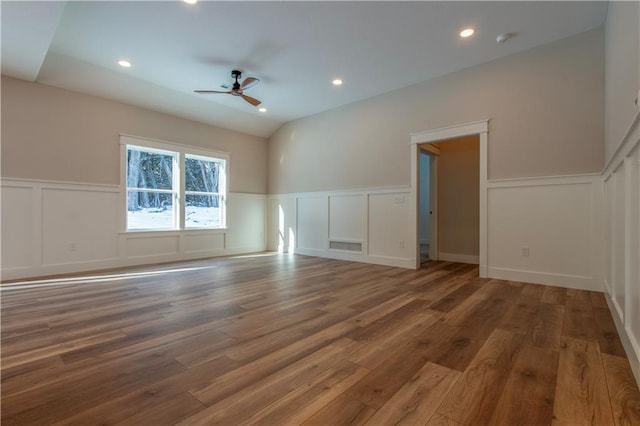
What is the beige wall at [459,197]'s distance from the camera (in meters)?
5.29

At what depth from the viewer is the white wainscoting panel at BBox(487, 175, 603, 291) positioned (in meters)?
3.36

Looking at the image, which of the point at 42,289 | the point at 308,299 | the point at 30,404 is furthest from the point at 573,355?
the point at 42,289

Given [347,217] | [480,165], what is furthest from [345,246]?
[480,165]

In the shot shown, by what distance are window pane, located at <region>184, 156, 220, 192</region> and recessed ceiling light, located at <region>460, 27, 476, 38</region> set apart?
5049 mm

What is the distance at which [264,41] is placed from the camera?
353 cm

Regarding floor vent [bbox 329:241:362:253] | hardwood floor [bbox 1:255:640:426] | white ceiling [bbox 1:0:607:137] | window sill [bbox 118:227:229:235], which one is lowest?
hardwood floor [bbox 1:255:640:426]

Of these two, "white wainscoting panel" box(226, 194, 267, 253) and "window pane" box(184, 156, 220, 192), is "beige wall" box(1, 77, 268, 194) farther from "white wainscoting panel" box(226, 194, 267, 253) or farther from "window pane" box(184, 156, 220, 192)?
"white wainscoting panel" box(226, 194, 267, 253)

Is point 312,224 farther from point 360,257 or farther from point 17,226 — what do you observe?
point 17,226

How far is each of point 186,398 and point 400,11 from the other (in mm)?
3704

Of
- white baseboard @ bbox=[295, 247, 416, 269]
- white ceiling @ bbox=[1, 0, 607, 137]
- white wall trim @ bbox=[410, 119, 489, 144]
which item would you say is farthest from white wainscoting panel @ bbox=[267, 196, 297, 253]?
white wall trim @ bbox=[410, 119, 489, 144]

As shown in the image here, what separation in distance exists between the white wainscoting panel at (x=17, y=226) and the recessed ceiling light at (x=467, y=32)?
606 cm

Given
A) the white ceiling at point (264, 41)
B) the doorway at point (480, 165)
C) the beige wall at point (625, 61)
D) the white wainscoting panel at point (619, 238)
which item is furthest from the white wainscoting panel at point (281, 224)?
the beige wall at point (625, 61)

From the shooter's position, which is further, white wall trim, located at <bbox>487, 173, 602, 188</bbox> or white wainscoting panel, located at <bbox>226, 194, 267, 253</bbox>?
white wainscoting panel, located at <bbox>226, 194, 267, 253</bbox>

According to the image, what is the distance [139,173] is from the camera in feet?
17.1
